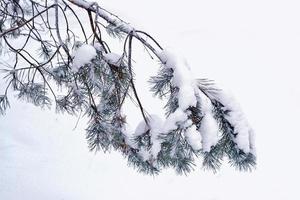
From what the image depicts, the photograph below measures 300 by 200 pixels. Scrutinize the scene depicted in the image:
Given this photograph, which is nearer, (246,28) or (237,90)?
(237,90)

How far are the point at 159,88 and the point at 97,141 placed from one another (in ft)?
1.65

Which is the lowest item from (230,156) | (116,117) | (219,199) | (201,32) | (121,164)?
(230,156)

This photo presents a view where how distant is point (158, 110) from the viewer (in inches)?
201

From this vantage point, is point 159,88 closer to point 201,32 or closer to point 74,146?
point 74,146

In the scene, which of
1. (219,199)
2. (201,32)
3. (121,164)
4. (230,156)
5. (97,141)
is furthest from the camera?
(201,32)

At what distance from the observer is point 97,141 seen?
1.76 metres

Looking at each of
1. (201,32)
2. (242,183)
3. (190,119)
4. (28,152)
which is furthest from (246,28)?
(190,119)

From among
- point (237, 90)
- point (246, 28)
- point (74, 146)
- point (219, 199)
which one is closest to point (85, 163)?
point (74, 146)

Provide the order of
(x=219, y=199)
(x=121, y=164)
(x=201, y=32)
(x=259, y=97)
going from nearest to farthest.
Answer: (x=219, y=199)
(x=121, y=164)
(x=259, y=97)
(x=201, y=32)

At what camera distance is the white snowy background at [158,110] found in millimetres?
4125

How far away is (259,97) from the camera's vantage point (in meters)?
5.36

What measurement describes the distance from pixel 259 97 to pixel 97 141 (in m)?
4.02

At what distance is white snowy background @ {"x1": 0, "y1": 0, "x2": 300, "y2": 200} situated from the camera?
4.12 metres

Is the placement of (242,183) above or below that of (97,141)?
above
